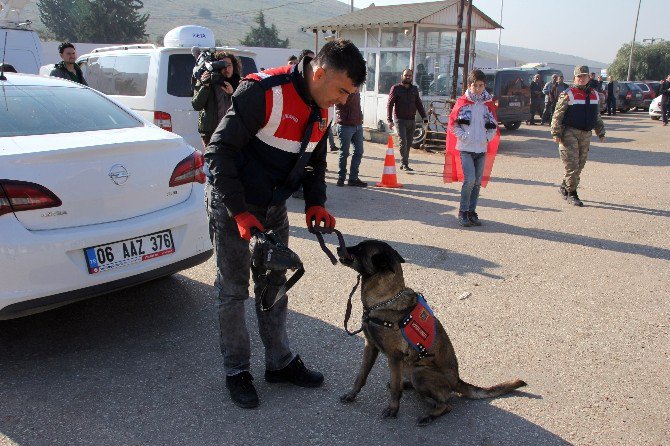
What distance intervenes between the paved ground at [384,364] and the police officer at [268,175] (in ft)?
0.81

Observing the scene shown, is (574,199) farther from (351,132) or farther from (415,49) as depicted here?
(415,49)

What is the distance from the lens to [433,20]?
14633 mm

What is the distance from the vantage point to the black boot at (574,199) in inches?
325

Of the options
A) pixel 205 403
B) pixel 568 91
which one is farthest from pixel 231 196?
pixel 568 91

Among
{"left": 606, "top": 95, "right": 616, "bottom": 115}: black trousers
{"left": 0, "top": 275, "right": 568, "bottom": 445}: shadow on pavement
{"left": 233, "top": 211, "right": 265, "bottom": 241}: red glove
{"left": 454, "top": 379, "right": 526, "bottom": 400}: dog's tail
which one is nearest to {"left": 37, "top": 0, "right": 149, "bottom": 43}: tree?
{"left": 606, "top": 95, "right": 616, "bottom": 115}: black trousers

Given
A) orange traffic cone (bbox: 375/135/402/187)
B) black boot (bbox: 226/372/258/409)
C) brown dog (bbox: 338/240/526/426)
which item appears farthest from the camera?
orange traffic cone (bbox: 375/135/402/187)

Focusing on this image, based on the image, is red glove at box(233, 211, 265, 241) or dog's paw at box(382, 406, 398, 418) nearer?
red glove at box(233, 211, 265, 241)

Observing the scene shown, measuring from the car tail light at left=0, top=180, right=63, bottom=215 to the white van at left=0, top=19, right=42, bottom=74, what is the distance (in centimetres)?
1020

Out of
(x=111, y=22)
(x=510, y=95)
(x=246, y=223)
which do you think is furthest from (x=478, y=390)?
(x=111, y=22)

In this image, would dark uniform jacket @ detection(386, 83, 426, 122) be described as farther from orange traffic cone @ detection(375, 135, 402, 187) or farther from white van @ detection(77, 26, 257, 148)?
white van @ detection(77, 26, 257, 148)

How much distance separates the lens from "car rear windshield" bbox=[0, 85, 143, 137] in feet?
12.0

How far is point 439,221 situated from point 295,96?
15.5 feet

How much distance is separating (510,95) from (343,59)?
17.5 metres

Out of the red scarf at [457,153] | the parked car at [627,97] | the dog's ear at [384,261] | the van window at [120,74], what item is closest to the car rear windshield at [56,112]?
the dog's ear at [384,261]
